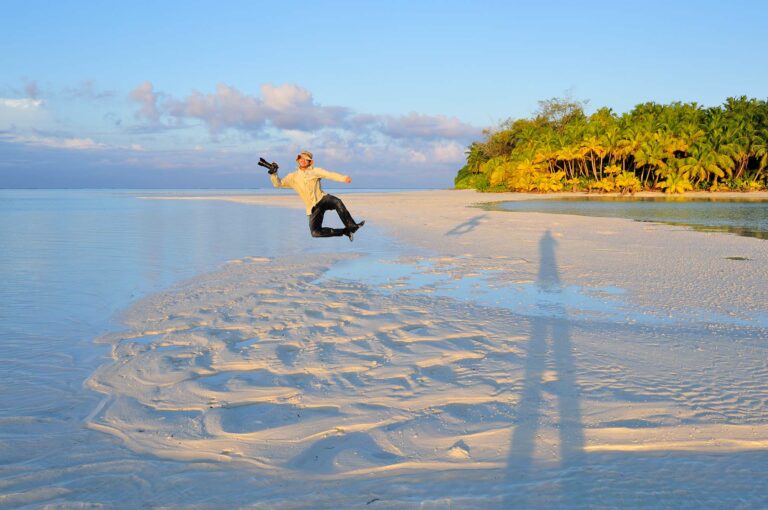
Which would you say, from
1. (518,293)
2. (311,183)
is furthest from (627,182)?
(311,183)

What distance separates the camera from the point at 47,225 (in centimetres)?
2653

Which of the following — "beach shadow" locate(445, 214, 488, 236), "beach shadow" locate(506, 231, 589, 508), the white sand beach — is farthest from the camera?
"beach shadow" locate(445, 214, 488, 236)

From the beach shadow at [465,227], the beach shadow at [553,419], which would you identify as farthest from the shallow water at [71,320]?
the beach shadow at [465,227]

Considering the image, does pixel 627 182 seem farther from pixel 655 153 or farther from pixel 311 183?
pixel 311 183

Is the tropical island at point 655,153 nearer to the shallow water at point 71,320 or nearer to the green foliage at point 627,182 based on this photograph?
the green foliage at point 627,182

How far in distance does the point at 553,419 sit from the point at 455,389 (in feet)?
3.25

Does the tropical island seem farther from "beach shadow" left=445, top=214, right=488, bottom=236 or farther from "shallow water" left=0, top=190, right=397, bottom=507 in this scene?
"shallow water" left=0, top=190, right=397, bottom=507

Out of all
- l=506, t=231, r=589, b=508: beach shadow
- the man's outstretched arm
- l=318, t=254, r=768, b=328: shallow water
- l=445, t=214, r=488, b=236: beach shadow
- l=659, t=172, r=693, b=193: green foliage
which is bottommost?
l=506, t=231, r=589, b=508: beach shadow

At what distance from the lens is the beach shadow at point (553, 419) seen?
10.9ft

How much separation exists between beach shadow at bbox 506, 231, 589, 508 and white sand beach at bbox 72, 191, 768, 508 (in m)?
0.02

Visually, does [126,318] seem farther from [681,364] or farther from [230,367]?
[681,364]

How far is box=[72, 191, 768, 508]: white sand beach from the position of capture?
3512 mm

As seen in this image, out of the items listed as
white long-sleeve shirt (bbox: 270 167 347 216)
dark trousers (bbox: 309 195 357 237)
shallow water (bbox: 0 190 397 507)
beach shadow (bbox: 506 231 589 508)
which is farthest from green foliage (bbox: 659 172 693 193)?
beach shadow (bbox: 506 231 589 508)

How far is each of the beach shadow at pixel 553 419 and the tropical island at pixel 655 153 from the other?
62.4m
